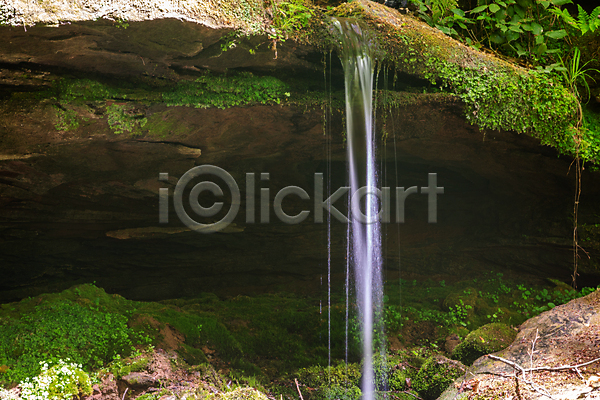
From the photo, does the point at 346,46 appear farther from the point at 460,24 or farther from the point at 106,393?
the point at 106,393

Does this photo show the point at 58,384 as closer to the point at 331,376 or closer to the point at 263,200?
the point at 331,376

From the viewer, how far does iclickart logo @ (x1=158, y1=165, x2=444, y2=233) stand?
555 cm

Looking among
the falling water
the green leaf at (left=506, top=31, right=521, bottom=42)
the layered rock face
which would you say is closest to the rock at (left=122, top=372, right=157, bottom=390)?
the falling water

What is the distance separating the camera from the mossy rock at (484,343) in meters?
4.45

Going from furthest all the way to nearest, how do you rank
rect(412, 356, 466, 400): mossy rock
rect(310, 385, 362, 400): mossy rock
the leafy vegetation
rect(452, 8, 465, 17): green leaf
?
rect(452, 8, 465, 17): green leaf < rect(310, 385, 362, 400): mossy rock < rect(412, 356, 466, 400): mossy rock < the leafy vegetation

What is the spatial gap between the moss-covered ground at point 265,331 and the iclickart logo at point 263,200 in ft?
4.59

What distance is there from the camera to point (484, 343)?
4504 millimetres

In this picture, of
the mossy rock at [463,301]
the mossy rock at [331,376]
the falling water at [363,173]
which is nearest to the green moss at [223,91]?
the falling water at [363,173]

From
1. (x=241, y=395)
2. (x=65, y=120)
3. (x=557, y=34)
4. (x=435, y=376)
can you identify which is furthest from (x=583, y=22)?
(x=65, y=120)

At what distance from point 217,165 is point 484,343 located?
4.27 meters

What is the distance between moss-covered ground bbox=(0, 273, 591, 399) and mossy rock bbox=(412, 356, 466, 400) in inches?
0.9

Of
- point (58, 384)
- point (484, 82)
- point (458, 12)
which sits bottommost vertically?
→ point (58, 384)

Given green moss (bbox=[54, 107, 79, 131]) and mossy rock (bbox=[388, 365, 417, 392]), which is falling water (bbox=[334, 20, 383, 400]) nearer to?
mossy rock (bbox=[388, 365, 417, 392])

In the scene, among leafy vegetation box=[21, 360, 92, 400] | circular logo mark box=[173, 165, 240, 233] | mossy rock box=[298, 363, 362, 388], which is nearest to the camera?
leafy vegetation box=[21, 360, 92, 400]
